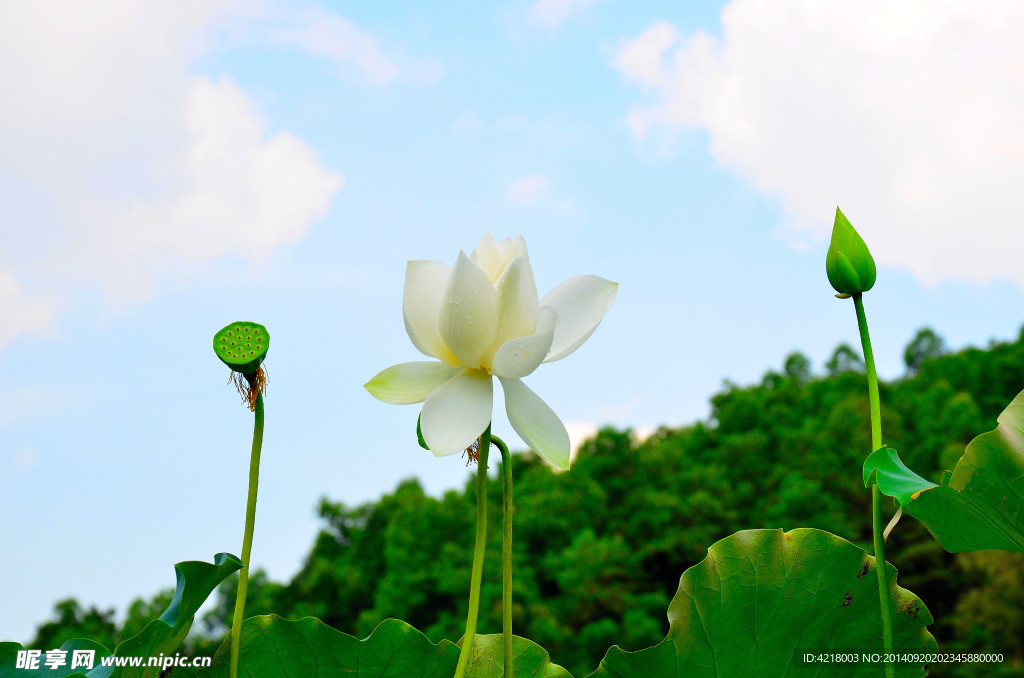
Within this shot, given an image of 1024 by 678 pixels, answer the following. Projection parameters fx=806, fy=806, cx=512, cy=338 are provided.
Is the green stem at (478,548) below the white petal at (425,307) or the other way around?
below

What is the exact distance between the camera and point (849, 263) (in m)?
0.54

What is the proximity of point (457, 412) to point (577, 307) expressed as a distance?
11 cm

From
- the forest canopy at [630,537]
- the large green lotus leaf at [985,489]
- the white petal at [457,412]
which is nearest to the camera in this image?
the white petal at [457,412]

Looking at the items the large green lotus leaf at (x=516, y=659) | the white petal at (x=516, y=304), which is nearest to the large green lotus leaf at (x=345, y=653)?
the large green lotus leaf at (x=516, y=659)

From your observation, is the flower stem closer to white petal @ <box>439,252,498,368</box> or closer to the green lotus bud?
white petal @ <box>439,252,498,368</box>

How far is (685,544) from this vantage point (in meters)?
11.1

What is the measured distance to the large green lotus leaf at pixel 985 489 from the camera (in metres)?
0.53

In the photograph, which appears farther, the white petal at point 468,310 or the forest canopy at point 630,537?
the forest canopy at point 630,537

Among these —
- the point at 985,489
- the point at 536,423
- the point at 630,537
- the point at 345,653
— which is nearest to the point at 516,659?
the point at 345,653

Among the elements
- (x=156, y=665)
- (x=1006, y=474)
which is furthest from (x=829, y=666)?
(x=156, y=665)

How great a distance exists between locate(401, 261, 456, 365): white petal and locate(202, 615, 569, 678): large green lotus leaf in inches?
8.7

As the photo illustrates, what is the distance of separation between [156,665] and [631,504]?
39.5 feet

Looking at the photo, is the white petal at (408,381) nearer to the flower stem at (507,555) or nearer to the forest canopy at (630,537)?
the flower stem at (507,555)

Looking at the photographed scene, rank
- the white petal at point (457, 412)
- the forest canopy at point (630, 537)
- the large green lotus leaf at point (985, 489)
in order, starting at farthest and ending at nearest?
the forest canopy at point (630, 537), the large green lotus leaf at point (985, 489), the white petal at point (457, 412)
